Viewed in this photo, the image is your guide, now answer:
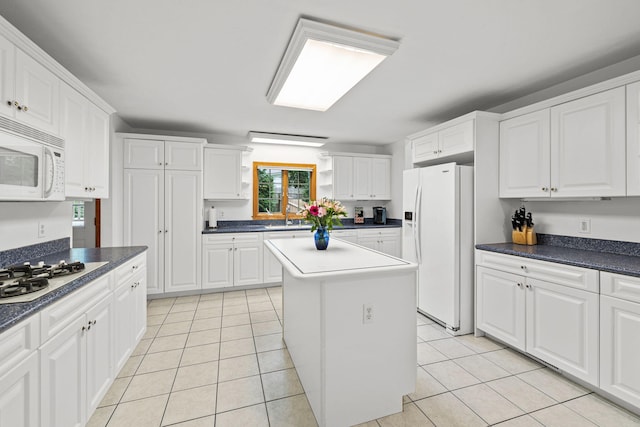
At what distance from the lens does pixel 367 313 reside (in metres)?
1.66

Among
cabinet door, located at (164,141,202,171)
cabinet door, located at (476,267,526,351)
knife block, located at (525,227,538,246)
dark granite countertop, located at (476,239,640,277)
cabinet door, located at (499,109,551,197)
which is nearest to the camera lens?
dark granite countertop, located at (476,239,640,277)

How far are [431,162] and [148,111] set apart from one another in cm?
363

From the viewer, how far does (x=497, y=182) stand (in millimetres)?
2916

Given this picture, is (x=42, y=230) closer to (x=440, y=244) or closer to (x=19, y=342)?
(x=19, y=342)

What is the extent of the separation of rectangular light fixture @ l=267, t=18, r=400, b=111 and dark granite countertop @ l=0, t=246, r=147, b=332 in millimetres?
1868

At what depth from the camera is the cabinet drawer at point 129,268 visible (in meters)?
2.07

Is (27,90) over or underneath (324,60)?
underneath

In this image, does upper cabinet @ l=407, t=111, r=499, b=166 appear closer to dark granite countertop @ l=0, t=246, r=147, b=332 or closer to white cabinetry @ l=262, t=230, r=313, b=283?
white cabinetry @ l=262, t=230, r=313, b=283

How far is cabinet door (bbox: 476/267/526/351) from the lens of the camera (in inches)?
94.1

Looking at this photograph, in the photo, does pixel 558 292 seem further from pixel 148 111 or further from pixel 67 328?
pixel 148 111

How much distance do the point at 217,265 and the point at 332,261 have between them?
9.24ft

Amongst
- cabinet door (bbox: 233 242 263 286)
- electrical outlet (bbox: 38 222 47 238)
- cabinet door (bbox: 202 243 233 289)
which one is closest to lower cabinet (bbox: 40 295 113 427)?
electrical outlet (bbox: 38 222 47 238)

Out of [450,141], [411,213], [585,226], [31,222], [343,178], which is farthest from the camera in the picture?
[343,178]

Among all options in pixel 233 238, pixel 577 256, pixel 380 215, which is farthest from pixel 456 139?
pixel 233 238
